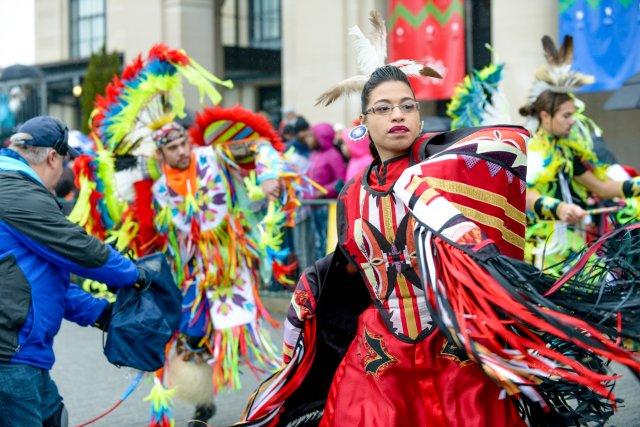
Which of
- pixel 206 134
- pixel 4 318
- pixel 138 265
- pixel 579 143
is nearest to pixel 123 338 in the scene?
pixel 138 265

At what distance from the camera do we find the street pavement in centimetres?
696

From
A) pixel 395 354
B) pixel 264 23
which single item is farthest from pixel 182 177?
Answer: pixel 264 23

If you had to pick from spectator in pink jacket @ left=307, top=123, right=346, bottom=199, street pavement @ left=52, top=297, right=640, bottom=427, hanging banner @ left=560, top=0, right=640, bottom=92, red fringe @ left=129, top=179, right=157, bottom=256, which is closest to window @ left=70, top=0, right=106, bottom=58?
spectator in pink jacket @ left=307, top=123, right=346, bottom=199

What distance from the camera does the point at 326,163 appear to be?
1091 cm

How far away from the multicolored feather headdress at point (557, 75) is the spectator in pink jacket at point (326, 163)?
392 centimetres

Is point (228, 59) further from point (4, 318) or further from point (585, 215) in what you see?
point (4, 318)

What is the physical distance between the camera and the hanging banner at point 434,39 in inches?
487

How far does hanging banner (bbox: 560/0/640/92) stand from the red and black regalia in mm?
6878

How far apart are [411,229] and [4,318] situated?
59.4 inches

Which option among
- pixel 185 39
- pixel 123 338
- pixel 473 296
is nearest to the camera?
pixel 473 296

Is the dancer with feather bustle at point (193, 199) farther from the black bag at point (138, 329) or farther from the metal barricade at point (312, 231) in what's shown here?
the metal barricade at point (312, 231)

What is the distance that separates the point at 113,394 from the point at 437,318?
4.89 meters

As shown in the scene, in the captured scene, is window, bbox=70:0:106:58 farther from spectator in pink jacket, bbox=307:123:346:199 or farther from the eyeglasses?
the eyeglasses

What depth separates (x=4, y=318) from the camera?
408 cm
